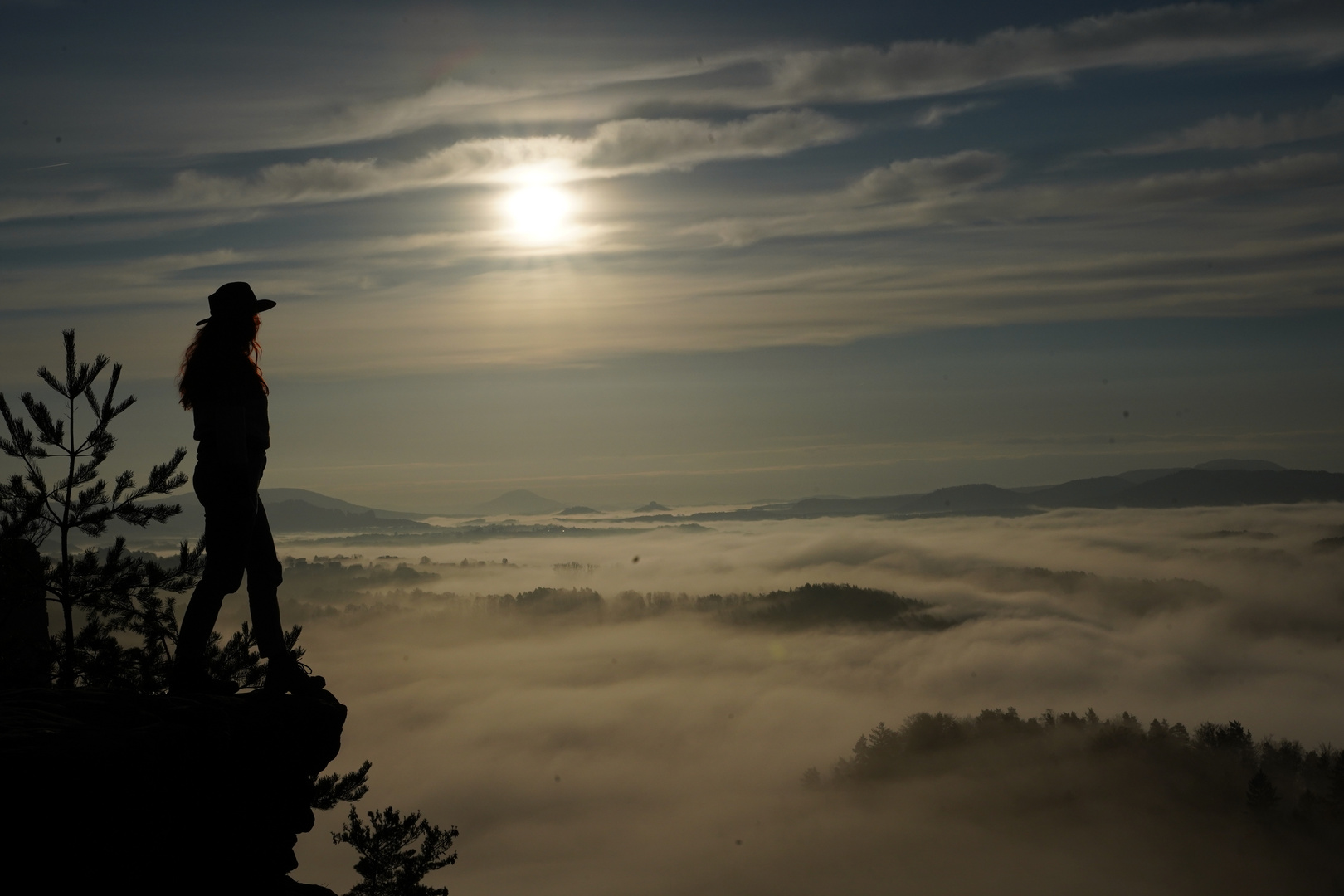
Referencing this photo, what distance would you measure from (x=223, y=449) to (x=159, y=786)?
2480 mm

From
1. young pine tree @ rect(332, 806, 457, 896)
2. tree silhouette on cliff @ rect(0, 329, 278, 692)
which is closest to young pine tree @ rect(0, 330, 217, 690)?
tree silhouette on cliff @ rect(0, 329, 278, 692)

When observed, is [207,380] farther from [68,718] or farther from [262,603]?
[68,718]

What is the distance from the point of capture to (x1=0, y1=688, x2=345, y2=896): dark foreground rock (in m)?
5.34

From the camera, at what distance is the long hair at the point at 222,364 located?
23.8 feet

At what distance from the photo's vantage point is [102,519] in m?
13.6

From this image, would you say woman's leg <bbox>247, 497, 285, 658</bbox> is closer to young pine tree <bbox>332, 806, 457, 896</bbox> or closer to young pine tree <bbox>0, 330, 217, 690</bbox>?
young pine tree <bbox>0, 330, 217, 690</bbox>

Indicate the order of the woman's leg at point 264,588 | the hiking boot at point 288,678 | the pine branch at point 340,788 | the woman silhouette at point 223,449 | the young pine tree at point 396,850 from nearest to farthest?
1. the woman silhouette at point 223,449
2. the woman's leg at point 264,588
3. the hiking boot at point 288,678
4. the pine branch at point 340,788
5. the young pine tree at point 396,850

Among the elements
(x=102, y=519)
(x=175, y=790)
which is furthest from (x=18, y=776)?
(x=102, y=519)

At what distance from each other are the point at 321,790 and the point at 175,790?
13230 mm

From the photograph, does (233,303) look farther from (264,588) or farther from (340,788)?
(340,788)

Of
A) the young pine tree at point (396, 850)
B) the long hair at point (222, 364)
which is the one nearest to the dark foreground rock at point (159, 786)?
the long hair at point (222, 364)

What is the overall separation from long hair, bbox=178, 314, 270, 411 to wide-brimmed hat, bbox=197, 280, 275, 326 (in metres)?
0.05

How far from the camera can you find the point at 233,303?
7492mm

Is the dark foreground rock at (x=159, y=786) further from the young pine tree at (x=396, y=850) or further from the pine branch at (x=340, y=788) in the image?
the young pine tree at (x=396, y=850)
